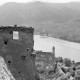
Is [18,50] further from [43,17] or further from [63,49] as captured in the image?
[43,17]

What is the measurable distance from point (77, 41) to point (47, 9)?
6889 cm

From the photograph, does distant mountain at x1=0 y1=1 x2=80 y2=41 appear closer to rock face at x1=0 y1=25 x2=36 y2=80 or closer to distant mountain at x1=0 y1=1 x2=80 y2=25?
distant mountain at x1=0 y1=1 x2=80 y2=25

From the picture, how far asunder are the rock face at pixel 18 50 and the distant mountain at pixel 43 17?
116 meters

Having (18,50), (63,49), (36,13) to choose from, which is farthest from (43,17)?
(18,50)

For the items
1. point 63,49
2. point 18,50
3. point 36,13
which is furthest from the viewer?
point 36,13

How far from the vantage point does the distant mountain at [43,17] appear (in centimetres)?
14188

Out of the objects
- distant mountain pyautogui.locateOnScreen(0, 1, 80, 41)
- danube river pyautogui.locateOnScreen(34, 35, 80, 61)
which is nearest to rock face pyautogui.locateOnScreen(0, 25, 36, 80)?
danube river pyautogui.locateOnScreen(34, 35, 80, 61)

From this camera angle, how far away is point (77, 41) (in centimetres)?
11062

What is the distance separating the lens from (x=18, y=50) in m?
→ 14.9

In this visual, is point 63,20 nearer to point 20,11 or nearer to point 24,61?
point 20,11

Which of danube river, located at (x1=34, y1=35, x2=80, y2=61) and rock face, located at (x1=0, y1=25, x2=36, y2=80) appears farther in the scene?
danube river, located at (x1=34, y1=35, x2=80, y2=61)

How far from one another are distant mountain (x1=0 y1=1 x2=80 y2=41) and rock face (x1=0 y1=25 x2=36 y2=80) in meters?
116

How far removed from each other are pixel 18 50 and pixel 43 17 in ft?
496

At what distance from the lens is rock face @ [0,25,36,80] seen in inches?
572
